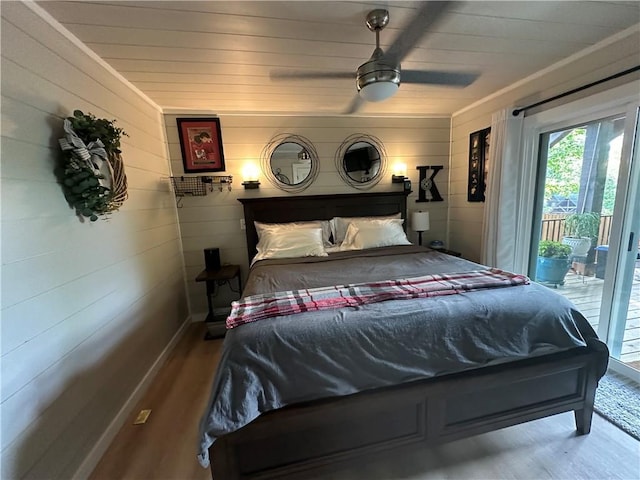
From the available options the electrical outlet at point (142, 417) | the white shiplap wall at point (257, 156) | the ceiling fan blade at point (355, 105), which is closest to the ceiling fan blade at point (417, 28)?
the ceiling fan blade at point (355, 105)

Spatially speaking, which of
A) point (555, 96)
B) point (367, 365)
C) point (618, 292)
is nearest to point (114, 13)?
point (367, 365)

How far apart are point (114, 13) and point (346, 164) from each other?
8.13ft

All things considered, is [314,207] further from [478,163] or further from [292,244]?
[478,163]

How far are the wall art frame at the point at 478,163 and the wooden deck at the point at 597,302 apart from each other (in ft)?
3.91

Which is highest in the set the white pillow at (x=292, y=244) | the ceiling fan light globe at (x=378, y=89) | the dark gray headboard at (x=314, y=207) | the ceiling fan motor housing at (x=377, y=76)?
the ceiling fan motor housing at (x=377, y=76)

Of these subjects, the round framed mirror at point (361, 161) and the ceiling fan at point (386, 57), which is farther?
the round framed mirror at point (361, 161)

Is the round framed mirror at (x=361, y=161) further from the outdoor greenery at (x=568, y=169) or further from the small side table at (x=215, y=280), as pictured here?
the small side table at (x=215, y=280)

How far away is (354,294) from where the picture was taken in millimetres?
1605

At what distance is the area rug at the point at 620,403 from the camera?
1649mm

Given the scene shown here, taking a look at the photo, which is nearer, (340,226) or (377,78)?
(377,78)

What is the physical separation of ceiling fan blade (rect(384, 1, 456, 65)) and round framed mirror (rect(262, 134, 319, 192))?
60.9 inches

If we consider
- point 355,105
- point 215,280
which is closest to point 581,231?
point 355,105

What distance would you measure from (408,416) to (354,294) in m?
0.66

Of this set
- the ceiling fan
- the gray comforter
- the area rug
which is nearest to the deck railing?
the area rug
